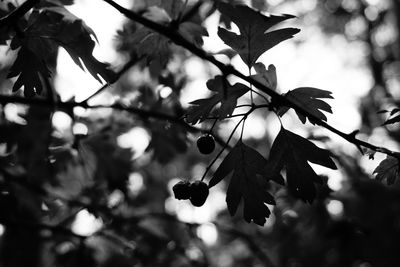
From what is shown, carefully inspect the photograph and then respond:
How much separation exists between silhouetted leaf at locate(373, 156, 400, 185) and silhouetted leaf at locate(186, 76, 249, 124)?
58cm

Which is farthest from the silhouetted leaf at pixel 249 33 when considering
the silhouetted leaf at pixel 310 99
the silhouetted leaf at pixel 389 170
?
Answer: the silhouetted leaf at pixel 389 170

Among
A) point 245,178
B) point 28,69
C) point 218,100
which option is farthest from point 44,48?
point 245,178

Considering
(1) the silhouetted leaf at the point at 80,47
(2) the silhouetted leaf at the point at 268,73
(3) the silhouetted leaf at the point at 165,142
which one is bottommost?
(1) the silhouetted leaf at the point at 80,47

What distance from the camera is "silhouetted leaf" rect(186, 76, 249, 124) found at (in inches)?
54.4

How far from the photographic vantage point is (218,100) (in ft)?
4.68

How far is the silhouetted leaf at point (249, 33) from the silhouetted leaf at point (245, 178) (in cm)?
33

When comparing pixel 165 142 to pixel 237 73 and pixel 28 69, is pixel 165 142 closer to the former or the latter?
pixel 28 69

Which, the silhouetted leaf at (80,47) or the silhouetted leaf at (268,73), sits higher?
the silhouetted leaf at (268,73)

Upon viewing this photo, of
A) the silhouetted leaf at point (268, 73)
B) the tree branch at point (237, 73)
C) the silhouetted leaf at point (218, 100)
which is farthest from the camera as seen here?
the silhouetted leaf at point (268, 73)

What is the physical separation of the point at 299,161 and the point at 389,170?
340 mm

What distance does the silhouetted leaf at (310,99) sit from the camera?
4.62ft

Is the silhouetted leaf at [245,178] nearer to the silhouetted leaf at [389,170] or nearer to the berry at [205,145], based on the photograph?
the berry at [205,145]

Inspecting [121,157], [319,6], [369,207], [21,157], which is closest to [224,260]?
[369,207]

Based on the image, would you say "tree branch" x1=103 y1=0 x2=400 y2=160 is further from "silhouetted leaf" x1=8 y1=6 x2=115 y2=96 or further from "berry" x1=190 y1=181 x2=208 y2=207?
"berry" x1=190 y1=181 x2=208 y2=207
